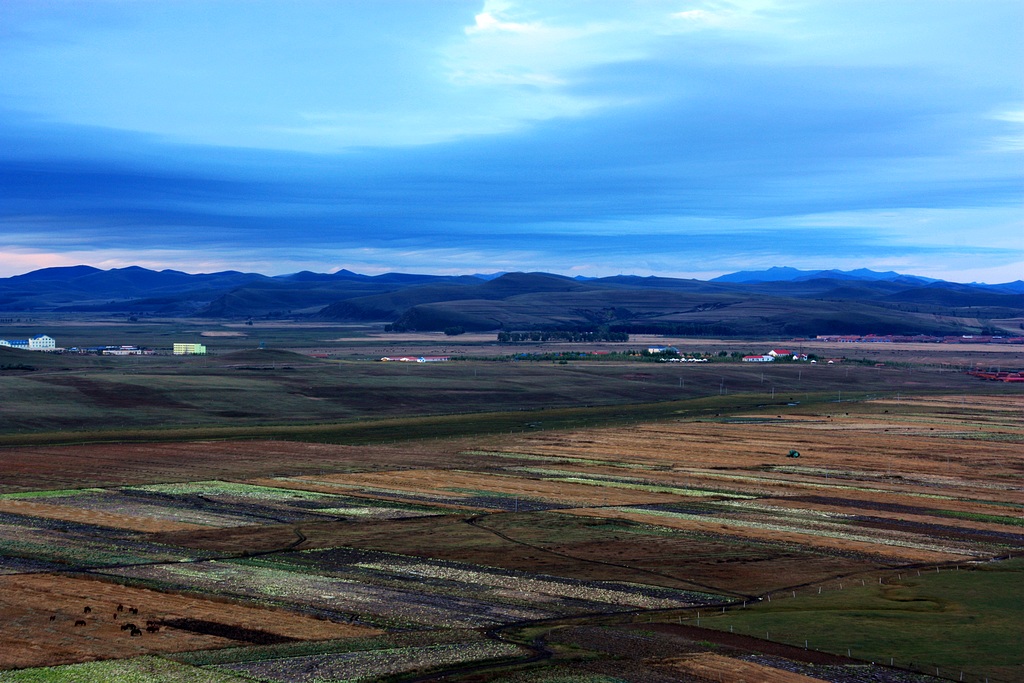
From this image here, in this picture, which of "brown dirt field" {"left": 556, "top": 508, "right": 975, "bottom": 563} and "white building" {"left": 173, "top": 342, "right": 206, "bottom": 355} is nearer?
"brown dirt field" {"left": 556, "top": 508, "right": 975, "bottom": 563}

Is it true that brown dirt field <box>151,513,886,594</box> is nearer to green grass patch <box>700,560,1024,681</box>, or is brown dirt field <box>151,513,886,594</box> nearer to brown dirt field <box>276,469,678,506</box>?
green grass patch <box>700,560,1024,681</box>

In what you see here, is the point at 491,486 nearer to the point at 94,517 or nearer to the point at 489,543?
the point at 489,543

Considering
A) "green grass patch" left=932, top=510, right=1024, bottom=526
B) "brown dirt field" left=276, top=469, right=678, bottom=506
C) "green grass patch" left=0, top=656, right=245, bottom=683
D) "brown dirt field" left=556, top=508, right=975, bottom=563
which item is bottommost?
"green grass patch" left=0, top=656, right=245, bottom=683

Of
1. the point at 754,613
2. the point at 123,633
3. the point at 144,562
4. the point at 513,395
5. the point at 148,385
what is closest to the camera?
the point at 123,633

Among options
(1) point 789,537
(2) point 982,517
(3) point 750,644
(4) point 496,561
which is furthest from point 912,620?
(2) point 982,517

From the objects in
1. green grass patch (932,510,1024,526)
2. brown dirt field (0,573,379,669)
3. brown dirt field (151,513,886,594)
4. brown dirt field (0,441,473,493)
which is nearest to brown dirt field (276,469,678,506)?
brown dirt field (0,441,473,493)

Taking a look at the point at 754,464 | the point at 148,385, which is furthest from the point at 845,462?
the point at 148,385

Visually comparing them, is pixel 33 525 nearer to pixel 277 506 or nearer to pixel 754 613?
pixel 277 506

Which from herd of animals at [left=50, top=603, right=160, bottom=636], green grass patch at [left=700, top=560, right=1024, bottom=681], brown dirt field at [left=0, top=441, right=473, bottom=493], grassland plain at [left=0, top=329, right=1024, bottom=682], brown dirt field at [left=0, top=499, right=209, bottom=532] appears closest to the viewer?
grassland plain at [left=0, top=329, right=1024, bottom=682]
